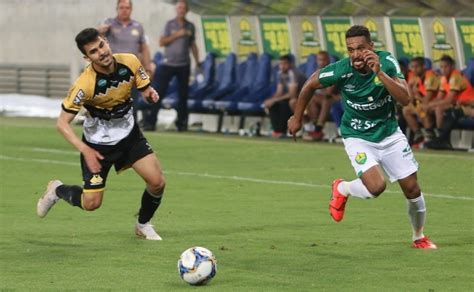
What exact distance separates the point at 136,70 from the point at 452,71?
1068cm

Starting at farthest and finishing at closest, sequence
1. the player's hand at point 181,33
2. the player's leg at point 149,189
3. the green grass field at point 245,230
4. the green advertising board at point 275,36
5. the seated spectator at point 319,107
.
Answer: the green advertising board at point 275,36
the player's hand at point 181,33
the seated spectator at point 319,107
the player's leg at point 149,189
the green grass field at point 245,230

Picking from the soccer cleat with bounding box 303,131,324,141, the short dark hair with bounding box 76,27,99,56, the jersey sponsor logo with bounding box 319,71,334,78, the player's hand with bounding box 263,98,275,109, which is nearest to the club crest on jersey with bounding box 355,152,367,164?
the jersey sponsor logo with bounding box 319,71,334,78

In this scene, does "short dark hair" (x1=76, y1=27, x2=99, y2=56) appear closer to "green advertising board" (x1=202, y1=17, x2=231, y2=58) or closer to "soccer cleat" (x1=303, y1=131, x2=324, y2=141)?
"soccer cleat" (x1=303, y1=131, x2=324, y2=141)

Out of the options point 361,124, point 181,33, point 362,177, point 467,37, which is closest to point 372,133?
point 361,124

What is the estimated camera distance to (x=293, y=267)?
11.5 m

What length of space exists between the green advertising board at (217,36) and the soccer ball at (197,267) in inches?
733

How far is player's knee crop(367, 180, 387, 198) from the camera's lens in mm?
12477

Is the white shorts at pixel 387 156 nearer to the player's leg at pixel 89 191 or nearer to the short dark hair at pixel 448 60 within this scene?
the player's leg at pixel 89 191

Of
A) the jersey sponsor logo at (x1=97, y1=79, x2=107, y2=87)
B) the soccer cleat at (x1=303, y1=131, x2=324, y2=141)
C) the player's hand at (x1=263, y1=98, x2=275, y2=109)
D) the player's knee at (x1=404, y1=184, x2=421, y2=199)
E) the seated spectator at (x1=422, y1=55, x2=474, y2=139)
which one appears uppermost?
the jersey sponsor logo at (x1=97, y1=79, x2=107, y2=87)

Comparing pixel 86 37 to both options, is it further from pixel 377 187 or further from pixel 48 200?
pixel 377 187

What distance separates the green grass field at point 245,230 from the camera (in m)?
10.9

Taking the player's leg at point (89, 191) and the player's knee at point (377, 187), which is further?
the player's leg at point (89, 191)

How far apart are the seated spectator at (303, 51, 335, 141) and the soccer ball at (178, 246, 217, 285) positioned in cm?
1394

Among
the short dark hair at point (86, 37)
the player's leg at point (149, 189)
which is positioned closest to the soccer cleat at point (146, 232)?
the player's leg at point (149, 189)
